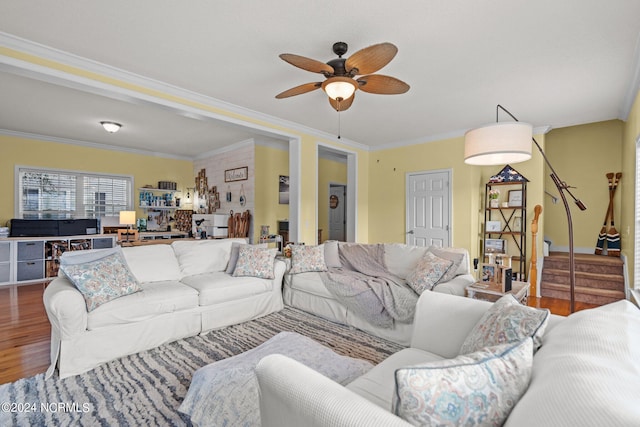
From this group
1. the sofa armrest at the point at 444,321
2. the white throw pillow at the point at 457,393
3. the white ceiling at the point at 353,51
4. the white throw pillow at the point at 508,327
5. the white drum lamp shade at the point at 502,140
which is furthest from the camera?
the white ceiling at the point at 353,51

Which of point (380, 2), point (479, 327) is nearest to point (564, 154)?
point (380, 2)

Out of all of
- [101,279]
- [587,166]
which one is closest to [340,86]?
[101,279]

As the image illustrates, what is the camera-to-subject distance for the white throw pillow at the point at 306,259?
379cm

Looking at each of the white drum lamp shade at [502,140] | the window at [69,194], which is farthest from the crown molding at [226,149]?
the white drum lamp shade at [502,140]

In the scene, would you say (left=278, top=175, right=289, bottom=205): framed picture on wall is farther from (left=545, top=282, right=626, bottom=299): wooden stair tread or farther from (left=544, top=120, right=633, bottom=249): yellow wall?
(left=544, top=120, right=633, bottom=249): yellow wall

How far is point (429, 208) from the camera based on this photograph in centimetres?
571

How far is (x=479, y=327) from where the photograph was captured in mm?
1389

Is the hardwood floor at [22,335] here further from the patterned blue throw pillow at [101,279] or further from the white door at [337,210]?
the white door at [337,210]

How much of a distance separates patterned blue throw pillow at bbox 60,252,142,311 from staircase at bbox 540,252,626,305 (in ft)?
17.8

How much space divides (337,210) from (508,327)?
7.59m

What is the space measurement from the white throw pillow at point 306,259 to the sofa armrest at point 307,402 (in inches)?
102

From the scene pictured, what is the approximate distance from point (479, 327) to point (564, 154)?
5.84 meters

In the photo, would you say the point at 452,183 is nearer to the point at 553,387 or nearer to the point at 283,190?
the point at 283,190

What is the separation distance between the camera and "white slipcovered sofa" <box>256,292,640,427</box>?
2.15ft
